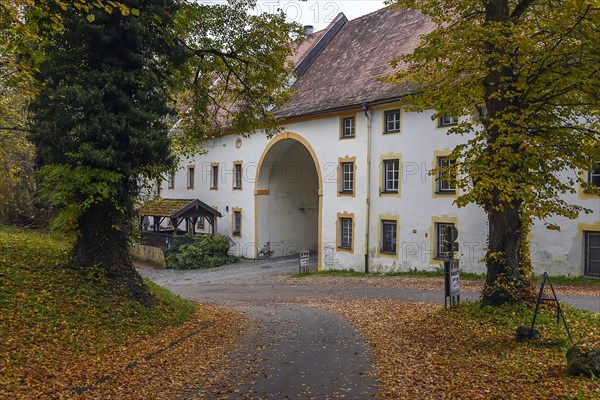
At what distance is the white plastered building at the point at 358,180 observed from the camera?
2091 cm

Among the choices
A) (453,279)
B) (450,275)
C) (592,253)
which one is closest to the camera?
(450,275)

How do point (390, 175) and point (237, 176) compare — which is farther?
point (237, 176)

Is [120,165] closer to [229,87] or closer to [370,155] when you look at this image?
[229,87]

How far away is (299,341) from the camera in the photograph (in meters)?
10.4

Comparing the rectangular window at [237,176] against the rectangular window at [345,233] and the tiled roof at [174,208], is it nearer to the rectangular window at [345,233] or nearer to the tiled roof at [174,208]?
the tiled roof at [174,208]

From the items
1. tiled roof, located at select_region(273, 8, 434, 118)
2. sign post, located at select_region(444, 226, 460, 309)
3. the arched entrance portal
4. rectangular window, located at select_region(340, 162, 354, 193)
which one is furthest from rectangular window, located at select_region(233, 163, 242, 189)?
sign post, located at select_region(444, 226, 460, 309)

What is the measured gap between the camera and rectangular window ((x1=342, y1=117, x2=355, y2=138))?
984 inches

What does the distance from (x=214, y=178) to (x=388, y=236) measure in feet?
51.8

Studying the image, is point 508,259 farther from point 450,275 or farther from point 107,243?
point 107,243

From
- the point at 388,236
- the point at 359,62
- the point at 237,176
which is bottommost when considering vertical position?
the point at 388,236

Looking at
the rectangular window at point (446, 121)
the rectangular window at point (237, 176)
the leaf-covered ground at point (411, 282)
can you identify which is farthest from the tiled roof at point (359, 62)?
the leaf-covered ground at point (411, 282)

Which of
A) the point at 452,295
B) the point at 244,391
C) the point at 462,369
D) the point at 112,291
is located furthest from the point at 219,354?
the point at 452,295

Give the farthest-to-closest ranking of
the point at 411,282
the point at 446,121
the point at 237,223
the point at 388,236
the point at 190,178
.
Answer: the point at 190,178, the point at 237,223, the point at 388,236, the point at 446,121, the point at 411,282

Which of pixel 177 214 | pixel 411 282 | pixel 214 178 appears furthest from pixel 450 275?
pixel 214 178
